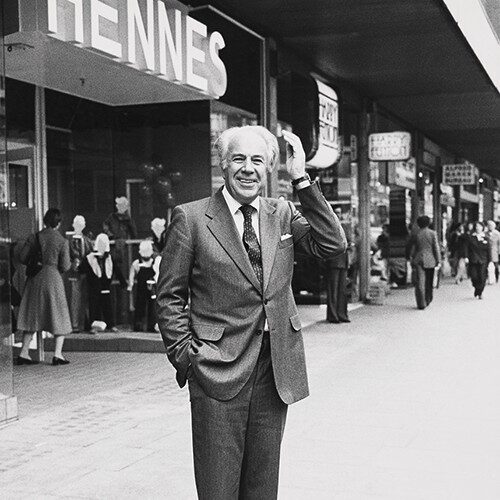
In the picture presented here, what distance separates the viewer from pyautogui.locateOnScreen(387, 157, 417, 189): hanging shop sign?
21.0m

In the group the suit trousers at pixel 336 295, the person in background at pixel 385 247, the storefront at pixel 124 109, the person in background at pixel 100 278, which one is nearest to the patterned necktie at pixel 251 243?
the storefront at pixel 124 109

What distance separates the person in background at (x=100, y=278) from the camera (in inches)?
458

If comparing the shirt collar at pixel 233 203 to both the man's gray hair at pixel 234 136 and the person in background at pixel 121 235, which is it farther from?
the person in background at pixel 121 235

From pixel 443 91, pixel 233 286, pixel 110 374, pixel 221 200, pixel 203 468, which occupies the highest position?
pixel 443 91

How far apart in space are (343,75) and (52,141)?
6134 millimetres

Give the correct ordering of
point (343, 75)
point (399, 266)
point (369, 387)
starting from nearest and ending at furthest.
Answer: point (369, 387), point (343, 75), point (399, 266)

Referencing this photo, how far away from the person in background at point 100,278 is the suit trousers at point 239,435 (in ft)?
27.7

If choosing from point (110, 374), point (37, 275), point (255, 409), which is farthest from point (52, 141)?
point (255, 409)

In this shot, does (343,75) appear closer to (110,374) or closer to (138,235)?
(138,235)

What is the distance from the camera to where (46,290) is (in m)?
9.47

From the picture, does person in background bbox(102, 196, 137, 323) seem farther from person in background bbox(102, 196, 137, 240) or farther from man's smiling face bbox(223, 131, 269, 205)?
man's smiling face bbox(223, 131, 269, 205)

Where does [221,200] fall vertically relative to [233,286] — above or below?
above

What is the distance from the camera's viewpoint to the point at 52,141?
12266mm

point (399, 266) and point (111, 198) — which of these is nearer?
point (111, 198)
